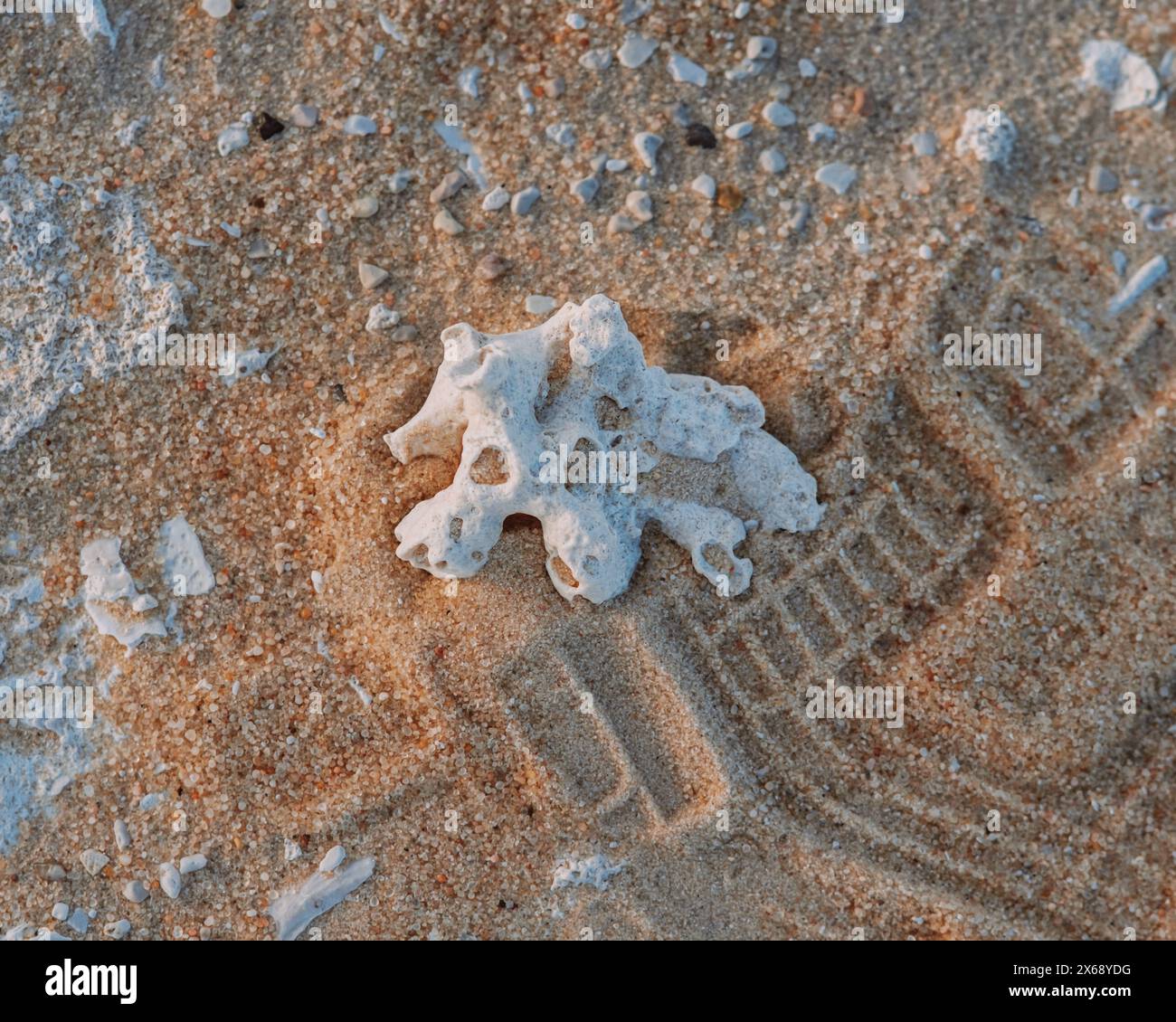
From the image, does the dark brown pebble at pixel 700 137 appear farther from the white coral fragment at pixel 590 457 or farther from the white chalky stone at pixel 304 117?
the white chalky stone at pixel 304 117

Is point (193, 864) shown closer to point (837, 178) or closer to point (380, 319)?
point (380, 319)

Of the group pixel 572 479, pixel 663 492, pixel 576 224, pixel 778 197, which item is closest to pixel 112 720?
pixel 572 479

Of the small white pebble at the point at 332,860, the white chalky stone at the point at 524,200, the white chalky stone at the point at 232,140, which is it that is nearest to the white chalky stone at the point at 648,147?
the white chalky stone at the point at 524,200

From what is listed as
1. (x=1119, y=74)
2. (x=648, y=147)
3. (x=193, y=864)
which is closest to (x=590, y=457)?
(x=648, y=147)

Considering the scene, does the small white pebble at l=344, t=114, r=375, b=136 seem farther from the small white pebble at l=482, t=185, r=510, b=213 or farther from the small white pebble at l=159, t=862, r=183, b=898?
the small white pebble at l=159, t=862, r=183, b=898

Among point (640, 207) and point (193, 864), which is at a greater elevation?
point (640, 207)

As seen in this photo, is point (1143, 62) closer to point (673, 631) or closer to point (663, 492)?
point (663, 492)
